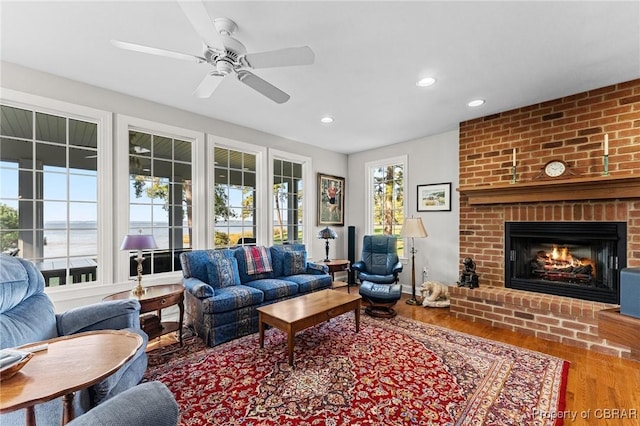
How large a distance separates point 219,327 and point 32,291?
146 centimetres

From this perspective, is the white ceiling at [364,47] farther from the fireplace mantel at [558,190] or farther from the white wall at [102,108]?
the fireplace mantel at [558,190]

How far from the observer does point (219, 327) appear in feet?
9.14

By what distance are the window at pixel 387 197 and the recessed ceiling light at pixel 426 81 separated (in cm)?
214

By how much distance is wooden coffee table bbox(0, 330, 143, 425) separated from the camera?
0.97m

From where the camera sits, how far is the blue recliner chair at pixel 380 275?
→ 360cm

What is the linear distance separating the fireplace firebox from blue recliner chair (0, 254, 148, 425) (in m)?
3.91

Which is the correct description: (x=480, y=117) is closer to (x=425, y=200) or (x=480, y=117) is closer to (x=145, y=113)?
(x=425, y=200)

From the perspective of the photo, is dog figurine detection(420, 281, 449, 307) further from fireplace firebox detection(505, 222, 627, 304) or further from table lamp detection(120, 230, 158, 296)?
table lamp detection(120, 230, 158, 296)

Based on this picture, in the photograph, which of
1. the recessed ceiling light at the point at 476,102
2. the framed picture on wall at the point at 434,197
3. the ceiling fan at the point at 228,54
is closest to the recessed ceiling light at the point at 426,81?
the recessed ceiling light at the point at 476,102

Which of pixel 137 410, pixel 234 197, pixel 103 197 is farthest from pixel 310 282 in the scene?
pixel 137 410

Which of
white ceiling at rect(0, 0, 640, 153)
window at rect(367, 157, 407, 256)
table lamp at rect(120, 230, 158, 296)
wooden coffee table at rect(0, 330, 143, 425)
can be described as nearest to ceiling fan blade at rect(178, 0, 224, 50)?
white ceiling at rect(0, 0, 640, 153)

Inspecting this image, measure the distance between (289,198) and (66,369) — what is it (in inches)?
155

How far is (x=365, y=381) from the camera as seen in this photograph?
2143 millimetres

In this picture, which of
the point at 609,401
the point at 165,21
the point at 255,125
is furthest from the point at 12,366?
the point at 255,125
